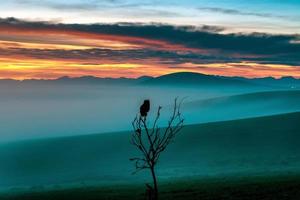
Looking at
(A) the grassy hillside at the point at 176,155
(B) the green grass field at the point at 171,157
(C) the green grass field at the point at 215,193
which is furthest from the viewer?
(A) the grassy hillside at the point at 176,155

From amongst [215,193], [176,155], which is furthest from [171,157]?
[215,193]

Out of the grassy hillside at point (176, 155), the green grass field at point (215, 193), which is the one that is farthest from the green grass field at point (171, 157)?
the green grass field at point (215, 193)

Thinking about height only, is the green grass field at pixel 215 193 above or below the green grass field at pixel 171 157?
above

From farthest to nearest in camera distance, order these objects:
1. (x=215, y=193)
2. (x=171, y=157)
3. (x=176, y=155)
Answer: (x=176, y=155)
(x=171, y=157)
(x=215, y=193)

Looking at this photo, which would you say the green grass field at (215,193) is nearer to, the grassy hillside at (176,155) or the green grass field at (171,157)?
the green grass field at (171,157)

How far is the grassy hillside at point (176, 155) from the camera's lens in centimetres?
10894

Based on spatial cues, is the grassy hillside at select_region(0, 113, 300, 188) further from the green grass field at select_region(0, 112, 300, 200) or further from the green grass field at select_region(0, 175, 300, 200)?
the green grass field at select_region(0, 175, 300, 200)

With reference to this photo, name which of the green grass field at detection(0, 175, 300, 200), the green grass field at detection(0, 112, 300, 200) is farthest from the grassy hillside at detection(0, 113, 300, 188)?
the green grass field at detection(0, 175, 300, 200)

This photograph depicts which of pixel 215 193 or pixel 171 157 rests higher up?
pixel 215 193

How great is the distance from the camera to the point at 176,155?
134 meters

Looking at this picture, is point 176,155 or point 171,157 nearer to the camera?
point 171,157

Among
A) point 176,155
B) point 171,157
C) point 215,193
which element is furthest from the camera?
point 176,155

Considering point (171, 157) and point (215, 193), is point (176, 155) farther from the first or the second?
point (215, 193)

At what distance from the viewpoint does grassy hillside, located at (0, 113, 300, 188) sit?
108938mm
